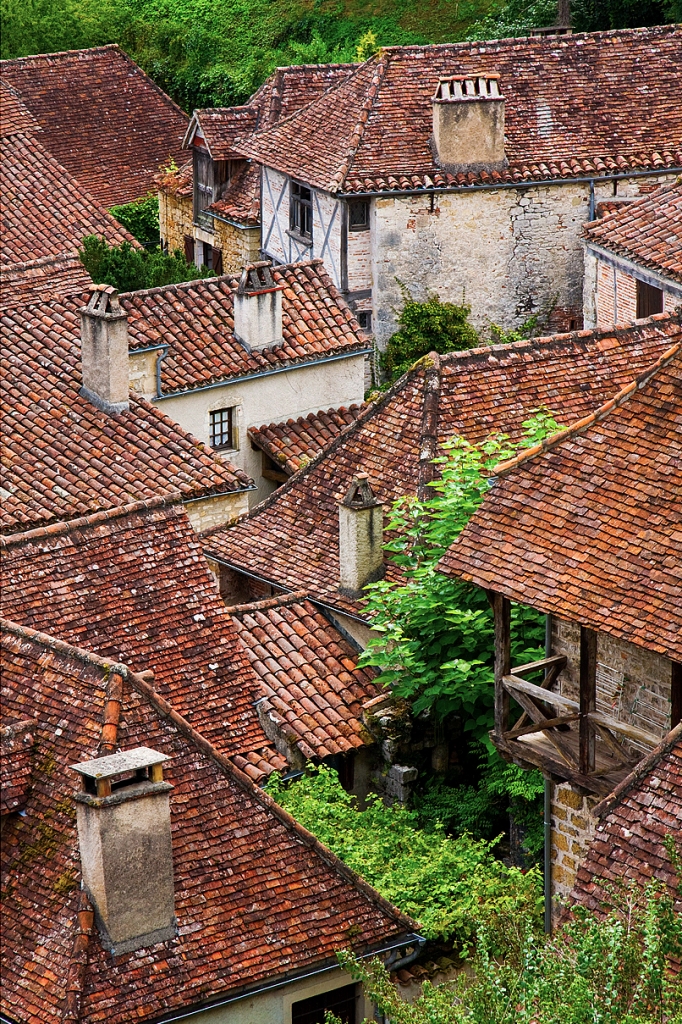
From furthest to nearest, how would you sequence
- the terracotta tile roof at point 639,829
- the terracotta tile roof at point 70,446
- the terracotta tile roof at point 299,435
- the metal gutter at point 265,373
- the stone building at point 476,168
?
the stone building at point 476,168 < the terracotta tile roof at point 299,435 < the metal gutter at point 265,373 < the terracotta tile roof at point 70,446 < the terracotta tile roof at point 639,829

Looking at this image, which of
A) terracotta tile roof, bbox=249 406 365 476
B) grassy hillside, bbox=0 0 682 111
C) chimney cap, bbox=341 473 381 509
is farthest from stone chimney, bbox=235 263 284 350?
grassy hillside, bbox=0 0 682 111

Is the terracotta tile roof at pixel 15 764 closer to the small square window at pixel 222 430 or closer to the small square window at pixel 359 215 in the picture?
the small square window at pixel 222 430

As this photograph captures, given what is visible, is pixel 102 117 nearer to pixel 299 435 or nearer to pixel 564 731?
pixel 299 435

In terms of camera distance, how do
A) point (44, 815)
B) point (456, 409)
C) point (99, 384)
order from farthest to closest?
point (99, 384) → point (456, 409) → point (44, 815)

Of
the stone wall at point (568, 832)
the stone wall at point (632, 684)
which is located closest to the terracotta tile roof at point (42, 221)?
the stone wall at point (568, 832)

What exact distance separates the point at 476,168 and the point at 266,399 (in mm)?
8324

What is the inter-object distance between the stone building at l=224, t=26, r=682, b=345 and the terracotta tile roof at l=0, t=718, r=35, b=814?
20220mm

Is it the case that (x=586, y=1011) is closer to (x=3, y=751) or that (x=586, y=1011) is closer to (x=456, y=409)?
(x=3, y=751)

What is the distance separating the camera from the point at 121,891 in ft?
50.3

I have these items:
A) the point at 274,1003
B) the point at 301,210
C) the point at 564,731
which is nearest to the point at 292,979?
the point at 274,1003

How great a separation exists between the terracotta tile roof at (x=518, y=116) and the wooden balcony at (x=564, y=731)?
A: 63.1 feet

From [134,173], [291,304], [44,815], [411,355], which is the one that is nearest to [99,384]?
[291,304]

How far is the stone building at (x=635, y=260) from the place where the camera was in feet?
103

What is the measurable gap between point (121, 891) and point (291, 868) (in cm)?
194
